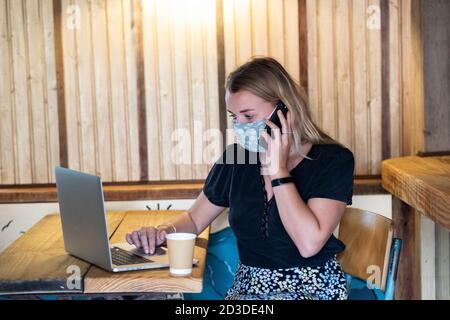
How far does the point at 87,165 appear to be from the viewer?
319cm

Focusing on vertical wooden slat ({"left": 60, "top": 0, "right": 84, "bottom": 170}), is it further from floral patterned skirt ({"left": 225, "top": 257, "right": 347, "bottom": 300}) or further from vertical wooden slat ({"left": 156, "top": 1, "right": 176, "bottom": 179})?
floral patterned skirt ({"left": 225, "top": 257, "right": 347, "bottom": 300})

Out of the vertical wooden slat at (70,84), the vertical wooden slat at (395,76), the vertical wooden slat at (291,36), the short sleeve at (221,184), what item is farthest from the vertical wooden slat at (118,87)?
the vertical wooden slat at (395,76)

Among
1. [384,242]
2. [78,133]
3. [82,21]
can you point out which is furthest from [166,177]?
[384,242]

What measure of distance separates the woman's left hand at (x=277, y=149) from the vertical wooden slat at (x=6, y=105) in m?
1.42

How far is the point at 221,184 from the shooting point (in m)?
2.46

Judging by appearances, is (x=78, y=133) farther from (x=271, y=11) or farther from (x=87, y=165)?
(x=271, y=11)

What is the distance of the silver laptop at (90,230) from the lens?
6.41 feet

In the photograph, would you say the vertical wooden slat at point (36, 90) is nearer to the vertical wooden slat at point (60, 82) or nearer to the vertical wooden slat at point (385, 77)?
the vertical wooden slat at point (60, 82)

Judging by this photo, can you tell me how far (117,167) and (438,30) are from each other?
151 cm

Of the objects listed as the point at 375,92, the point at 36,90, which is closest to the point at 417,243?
the point at 375,92

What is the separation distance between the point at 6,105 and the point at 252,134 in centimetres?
139

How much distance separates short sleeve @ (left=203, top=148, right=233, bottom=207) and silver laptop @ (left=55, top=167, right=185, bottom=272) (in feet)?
1.03

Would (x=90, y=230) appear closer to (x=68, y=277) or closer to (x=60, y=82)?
(x=68, y=277)

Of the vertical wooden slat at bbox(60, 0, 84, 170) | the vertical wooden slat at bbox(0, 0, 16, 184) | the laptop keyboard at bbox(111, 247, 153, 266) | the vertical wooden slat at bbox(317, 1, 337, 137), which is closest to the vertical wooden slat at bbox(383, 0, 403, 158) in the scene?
the vertical wooden slat at bbox(317, 1, 337, 137)
